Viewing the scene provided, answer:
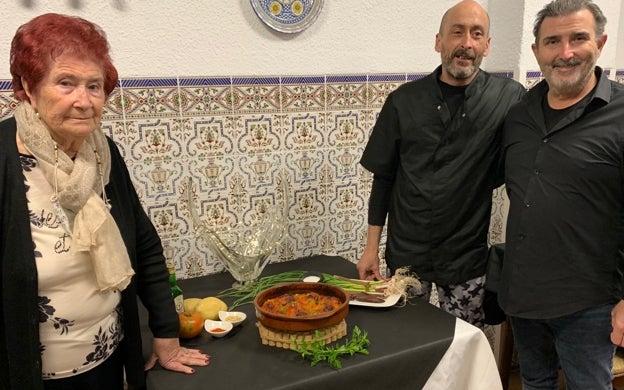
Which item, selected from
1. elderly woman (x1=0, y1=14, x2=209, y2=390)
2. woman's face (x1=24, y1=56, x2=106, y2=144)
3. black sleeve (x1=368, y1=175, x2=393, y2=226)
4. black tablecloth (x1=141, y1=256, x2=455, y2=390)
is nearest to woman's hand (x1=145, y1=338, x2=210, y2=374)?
black tablecloth (x1=141, y1=256, x2=455, y2=390)

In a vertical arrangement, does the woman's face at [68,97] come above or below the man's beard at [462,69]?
below

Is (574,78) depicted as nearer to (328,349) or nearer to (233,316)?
(328,349)

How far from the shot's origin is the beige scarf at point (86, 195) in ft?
3.51

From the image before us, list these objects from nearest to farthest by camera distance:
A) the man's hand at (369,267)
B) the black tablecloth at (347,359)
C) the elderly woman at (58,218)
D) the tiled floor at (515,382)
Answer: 1. the elderly woman at (58,218)
2. the black tablecloth at (347,359)
3. the man's hand at (369,267)
4. the tiled floor at (515,382)

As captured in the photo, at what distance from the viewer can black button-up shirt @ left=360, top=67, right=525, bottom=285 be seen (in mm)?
1784

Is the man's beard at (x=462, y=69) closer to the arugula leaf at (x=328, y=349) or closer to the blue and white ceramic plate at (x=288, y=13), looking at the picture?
the blue and white ceramic plate at (x=288, y=13)

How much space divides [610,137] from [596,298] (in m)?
0.47

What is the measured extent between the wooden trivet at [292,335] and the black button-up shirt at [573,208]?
2.12 ft

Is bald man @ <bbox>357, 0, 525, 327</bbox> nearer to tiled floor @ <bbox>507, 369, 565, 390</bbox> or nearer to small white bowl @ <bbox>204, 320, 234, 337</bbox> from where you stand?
small white bowl @ <bbox>204, 320, 234, 337</bbox>

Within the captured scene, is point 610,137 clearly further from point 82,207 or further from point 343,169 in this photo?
point 82,207


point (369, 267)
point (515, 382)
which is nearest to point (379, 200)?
point (369, 267)

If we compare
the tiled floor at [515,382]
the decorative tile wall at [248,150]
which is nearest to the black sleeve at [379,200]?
the decorative tile wall at [248,150]

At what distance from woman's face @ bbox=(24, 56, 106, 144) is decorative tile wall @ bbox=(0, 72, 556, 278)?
0.71 m

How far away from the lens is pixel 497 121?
1784 millimetres
